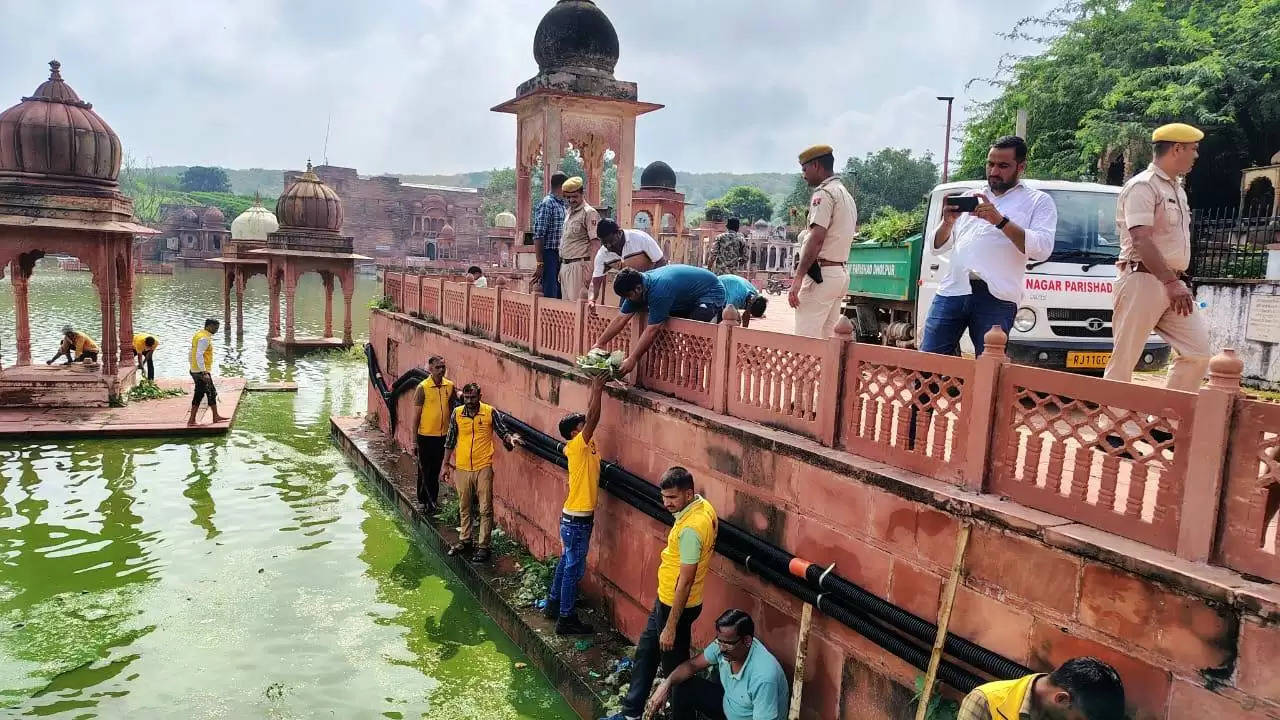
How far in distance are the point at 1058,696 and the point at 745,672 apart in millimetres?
1964

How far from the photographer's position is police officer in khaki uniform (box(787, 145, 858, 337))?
5.50m

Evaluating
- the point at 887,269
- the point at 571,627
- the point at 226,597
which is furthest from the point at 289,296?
the point at 571,627

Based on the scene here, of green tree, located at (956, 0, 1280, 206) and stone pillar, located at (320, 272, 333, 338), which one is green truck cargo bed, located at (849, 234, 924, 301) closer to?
green tree, located at (956, 0, 1280, 206)

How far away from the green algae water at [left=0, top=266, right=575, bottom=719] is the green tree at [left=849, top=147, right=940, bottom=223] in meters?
56.5

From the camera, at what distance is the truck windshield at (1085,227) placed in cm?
695

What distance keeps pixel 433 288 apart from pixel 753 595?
874 centimetres

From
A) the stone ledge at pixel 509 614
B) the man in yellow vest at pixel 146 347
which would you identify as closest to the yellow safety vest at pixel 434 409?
the stone ledge at pixel 509 614

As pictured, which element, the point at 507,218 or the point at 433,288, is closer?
the point at 433,288

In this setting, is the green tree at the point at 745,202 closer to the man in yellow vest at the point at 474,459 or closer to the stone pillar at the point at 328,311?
the stone pillar at the point at 328,311

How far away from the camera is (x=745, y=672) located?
460 cm

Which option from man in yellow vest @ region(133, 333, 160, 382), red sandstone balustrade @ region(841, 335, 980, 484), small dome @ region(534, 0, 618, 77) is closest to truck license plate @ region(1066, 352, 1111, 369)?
red sandstone balustrade @ region(841, 335, 980, 484)

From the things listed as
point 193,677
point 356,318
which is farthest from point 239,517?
point 356,318

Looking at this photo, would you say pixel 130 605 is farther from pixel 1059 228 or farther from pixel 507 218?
pixel 507 218

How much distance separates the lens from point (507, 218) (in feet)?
202
